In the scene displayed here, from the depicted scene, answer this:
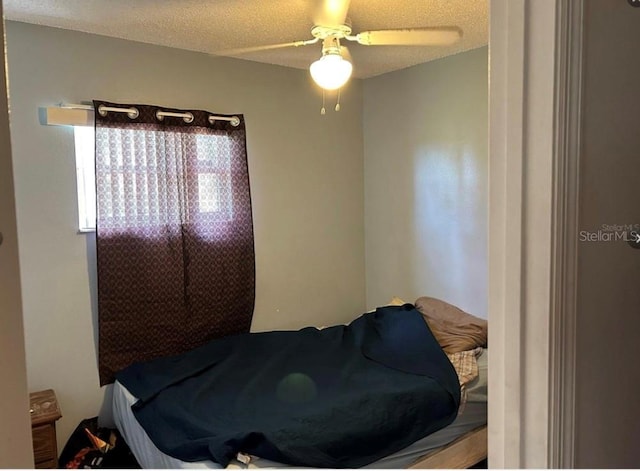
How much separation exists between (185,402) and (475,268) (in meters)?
2.04

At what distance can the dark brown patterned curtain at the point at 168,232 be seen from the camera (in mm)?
2865

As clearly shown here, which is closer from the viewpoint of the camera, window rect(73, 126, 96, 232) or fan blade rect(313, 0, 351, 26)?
fan blade rect(313, 0, 351, 26)

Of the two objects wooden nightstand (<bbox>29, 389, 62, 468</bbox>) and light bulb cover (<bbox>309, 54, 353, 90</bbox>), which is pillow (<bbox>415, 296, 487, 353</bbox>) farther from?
wooden nightstand (<bbox>29, 389, 62, 468</bbox>)

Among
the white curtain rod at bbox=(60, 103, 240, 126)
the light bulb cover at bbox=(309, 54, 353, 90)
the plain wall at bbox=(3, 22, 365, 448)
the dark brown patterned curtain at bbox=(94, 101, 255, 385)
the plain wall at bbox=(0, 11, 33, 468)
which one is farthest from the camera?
the dark brown patterned curtain at bbox=(94, 101, 255, 385)

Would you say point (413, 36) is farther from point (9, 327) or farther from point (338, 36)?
point (9, 327)

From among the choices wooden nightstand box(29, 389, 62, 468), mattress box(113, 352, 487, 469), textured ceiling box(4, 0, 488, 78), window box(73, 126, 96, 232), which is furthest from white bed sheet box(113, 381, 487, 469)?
textured ceiling box(4, 0, 488, 78)

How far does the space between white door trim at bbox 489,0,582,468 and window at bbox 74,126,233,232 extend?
250 cm

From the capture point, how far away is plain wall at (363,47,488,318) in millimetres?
3305

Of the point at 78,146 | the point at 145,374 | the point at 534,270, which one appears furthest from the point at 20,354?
the point at 78,146

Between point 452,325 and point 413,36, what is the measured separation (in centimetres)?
180

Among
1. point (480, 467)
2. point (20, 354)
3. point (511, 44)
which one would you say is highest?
point (511, 44)

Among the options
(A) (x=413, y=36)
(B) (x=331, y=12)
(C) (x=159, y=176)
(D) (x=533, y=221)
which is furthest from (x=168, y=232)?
(D) (x=533, y=221)

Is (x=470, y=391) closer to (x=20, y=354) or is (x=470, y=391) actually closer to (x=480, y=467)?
(x=480, y=467)

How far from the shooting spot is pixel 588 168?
82cm
